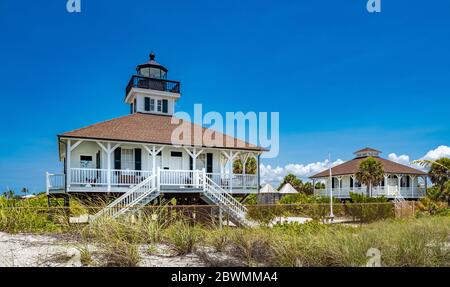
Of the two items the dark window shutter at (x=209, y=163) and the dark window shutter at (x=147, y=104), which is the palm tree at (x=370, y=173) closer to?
the dark window shutter at (x=209, y=163)

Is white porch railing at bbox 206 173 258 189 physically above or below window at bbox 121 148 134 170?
below

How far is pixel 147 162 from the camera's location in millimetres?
23469

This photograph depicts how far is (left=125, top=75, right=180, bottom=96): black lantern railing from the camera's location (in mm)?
29203

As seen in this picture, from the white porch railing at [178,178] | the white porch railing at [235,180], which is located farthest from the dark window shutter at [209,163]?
the white porch railing at [178,178]

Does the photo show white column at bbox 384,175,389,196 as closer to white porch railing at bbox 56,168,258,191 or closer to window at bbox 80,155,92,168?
white porch railing at bbox 56,168,258,191

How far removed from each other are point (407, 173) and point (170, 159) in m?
28.7

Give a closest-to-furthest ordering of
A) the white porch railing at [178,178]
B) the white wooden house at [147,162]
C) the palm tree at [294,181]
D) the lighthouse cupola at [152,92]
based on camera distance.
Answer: the white wooden house at [147,162]
the white porch railing at [178,178]
the lighthouse cupola at [152,92]
the palm tree at [294,181]

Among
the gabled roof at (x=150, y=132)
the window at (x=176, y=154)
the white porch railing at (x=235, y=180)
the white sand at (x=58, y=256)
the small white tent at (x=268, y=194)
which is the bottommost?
the small white tent at (x=268, y=194)

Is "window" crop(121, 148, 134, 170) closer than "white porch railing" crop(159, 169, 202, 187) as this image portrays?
No

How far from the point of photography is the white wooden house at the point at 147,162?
65.4 feet

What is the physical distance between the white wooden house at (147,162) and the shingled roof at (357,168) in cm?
2107

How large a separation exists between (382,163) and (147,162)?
1147 inches

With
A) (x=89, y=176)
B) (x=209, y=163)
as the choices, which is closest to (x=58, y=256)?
(x=89, y=176)

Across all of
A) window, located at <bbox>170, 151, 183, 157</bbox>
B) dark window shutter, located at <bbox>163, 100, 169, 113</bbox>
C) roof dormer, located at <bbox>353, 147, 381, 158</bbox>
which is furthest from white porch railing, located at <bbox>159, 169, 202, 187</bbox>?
roof dormer, located at <bbox>353, 147, 381, 158</bbox>
